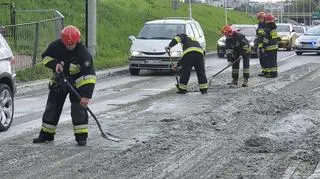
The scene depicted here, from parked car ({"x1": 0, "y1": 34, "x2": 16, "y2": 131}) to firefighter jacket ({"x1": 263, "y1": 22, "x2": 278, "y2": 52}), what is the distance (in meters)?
9.93

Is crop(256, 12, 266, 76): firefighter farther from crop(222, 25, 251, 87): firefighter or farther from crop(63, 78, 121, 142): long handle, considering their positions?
crop(63, 78, 121, 142): long handle

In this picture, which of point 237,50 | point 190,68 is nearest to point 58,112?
point 190,68

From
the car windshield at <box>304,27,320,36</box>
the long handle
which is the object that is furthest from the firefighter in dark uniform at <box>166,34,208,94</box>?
the car windshield at <box>304,27,320,36</box>

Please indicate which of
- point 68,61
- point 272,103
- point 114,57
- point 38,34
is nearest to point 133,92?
point 272,103

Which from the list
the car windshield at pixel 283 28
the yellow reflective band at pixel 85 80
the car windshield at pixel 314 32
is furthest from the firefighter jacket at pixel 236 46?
the car windshield at pixel 283 28

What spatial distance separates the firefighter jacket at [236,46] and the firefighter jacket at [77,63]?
7.98m

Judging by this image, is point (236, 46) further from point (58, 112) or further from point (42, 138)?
point (42, 138)

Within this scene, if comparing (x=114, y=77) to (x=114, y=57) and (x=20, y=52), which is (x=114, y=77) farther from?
(x=114, y=57)

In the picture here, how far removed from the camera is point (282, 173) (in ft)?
21.8

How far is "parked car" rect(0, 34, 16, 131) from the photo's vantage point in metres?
9.50

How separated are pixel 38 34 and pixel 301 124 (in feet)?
36.3

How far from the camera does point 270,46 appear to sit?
18234mm

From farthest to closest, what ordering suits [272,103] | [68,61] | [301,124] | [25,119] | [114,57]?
1. [114,57]
2. [272,103]
3. [25,119]
4. [301,124]
5. [68,61]

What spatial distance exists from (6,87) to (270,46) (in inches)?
407
